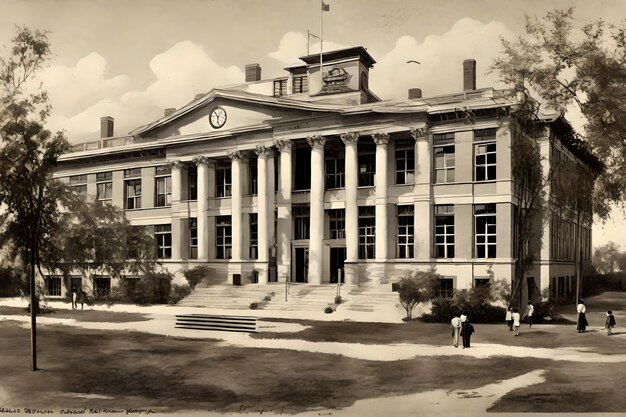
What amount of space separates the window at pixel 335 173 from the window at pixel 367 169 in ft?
2.99

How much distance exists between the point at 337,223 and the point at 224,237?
240 inches

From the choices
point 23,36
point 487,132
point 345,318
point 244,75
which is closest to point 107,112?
point 23,36

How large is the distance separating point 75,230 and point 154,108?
4.97m

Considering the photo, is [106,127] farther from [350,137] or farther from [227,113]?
[350,137]

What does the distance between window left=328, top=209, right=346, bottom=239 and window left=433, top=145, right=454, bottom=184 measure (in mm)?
5022

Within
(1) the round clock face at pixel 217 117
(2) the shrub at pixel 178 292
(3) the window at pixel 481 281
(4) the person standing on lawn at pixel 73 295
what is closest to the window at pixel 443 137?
(3) the window at pixel 481 281

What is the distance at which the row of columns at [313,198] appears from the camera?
26109 millimetres

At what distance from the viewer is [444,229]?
2784cm

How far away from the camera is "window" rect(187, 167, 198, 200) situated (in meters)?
25.5

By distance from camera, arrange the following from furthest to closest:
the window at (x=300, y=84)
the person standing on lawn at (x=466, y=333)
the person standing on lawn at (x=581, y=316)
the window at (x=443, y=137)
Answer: the window at (x=443, y=137) < the window at (x=300, y=84) < the person standing on lawn at (x=581, y=316) < the person standing on lawn at (x=466, y=333)

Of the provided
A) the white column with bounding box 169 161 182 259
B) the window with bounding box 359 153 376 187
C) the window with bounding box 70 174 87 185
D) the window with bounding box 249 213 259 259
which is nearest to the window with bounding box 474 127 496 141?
the window with bounding box 359 153 376 187

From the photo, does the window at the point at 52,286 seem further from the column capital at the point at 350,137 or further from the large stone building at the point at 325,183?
the column capital at the point at 350,137

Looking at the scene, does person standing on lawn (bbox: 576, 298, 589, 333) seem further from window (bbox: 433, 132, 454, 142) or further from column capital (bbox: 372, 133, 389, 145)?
column capital (bbox: 372, 133, 389, 145)

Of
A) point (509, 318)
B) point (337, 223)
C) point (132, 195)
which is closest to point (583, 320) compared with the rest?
point (509, 318)
